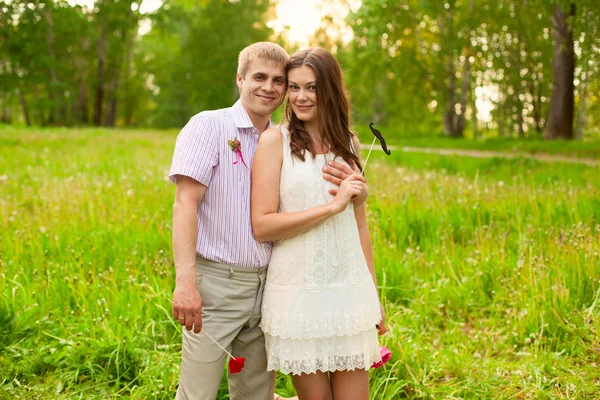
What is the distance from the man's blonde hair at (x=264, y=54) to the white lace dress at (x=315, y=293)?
0.36 metres

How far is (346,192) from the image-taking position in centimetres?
240

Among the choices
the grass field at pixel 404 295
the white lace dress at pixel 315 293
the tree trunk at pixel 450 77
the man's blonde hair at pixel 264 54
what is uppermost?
the tree trunk at pixel 450 77

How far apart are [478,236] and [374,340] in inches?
115

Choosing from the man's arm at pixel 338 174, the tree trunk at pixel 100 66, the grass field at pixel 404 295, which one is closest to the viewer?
the man's arm at pixel 338 174

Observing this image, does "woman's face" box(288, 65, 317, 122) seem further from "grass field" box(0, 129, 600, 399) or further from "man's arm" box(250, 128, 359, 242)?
"grass field" box(0, 129, 600, 399)

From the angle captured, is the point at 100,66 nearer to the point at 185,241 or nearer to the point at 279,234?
the point at 185,241

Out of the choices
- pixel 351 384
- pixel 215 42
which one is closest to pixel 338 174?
pixel 351 384

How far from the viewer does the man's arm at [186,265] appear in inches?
94.6

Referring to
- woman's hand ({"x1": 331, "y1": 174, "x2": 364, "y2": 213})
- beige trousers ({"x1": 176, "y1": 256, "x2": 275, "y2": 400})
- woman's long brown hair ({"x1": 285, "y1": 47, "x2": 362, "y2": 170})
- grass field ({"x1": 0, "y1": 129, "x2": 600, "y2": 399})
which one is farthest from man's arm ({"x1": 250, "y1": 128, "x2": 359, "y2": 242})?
grass field ({"x1": 0, "y1": 129, "x2": 600, "y2": 399})

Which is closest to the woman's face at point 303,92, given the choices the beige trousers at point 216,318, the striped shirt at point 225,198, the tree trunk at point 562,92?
the striped shirt at point 225,198

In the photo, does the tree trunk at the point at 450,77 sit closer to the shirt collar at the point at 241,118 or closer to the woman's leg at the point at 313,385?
the shirt collar at the point at 241,118

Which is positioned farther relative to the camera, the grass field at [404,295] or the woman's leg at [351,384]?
the grass field at [404,295]

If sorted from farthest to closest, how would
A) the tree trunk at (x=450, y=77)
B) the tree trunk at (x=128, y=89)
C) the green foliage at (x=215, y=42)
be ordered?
1. the tree trunk at (x=128, y=89)
2. the green foliage at (x=215, y=42)
3. the tree trunk at (x=450, y=77)

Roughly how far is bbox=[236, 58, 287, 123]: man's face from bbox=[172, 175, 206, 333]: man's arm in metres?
0.54
